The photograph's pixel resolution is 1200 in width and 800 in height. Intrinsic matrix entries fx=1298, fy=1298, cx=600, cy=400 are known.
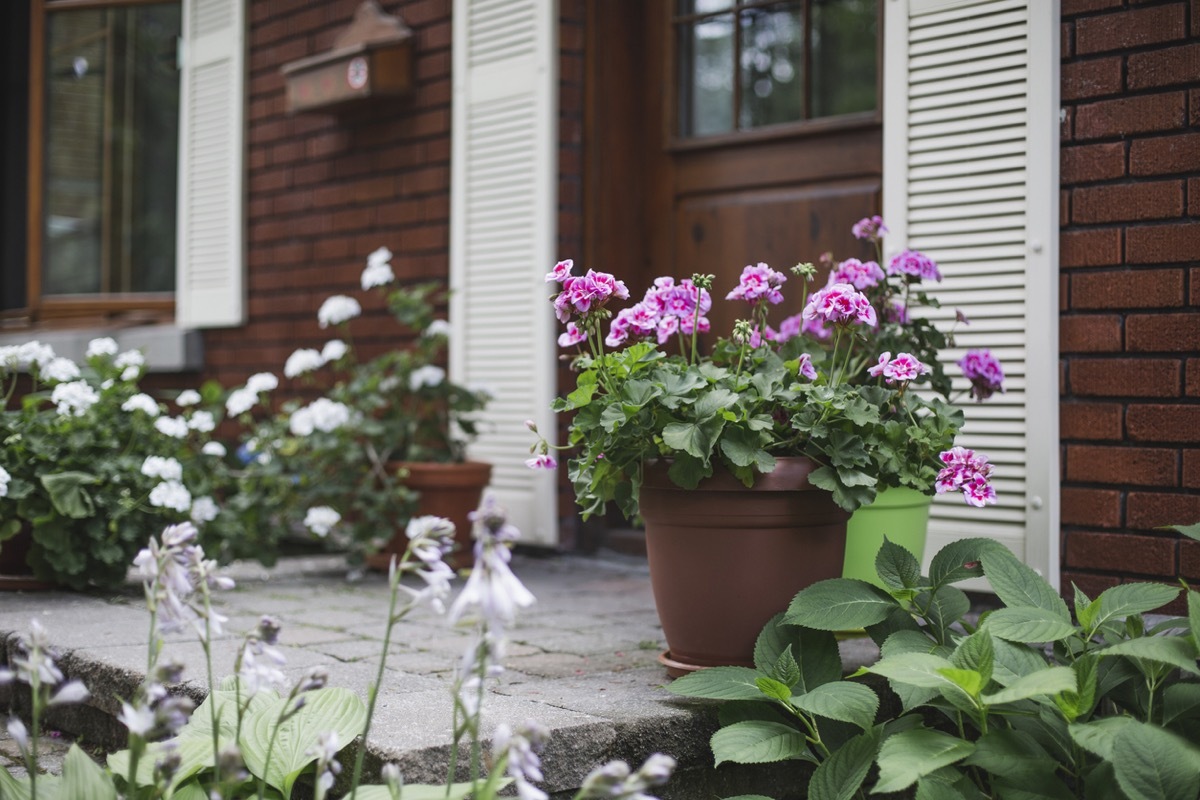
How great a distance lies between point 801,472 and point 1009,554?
36 centimetres

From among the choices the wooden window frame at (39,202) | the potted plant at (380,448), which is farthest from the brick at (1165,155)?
the wooden window frame at (39,202)

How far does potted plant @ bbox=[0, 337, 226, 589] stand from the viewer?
3.12m

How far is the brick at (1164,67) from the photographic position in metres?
2.58

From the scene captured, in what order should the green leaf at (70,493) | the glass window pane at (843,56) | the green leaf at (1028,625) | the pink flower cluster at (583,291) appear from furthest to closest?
the glass window pane at (843,56), the green leaf at (70,493), the pink flower cluster at (583,291), the green leaf at (1028,625)

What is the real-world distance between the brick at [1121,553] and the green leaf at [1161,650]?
2.65ft

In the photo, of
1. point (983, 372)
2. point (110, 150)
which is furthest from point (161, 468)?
point (110, 150)

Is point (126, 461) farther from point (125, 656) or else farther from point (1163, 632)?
point (1163, 632)

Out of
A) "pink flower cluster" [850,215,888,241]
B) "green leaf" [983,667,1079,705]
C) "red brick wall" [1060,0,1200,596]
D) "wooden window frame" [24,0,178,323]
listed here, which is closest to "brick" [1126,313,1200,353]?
"red brick wall" [1060,0,1200,596]

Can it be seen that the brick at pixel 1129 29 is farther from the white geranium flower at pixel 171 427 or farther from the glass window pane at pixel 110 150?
the glass window pane at pixel 110 150

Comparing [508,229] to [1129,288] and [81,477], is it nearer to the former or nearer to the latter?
[81,477]

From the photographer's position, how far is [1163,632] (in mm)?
2182

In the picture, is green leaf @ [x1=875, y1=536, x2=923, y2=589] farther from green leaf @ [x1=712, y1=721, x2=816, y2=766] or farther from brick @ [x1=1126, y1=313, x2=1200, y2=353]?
brick @ [x1=1126, y1=313, x2=1200, y2=353]

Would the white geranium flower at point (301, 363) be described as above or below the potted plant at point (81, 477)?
above

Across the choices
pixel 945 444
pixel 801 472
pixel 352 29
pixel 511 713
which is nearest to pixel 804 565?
pixel 801 472
